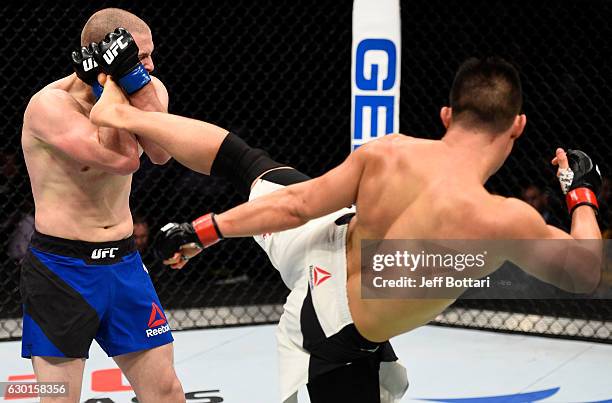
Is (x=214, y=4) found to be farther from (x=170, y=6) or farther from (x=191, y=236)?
(x=191, y=236)

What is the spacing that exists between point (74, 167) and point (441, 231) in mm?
1006

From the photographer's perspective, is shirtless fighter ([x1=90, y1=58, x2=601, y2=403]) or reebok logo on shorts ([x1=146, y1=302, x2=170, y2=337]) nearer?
shirtless fighter ([x1=90, y1=58, x2=601, y2=403])

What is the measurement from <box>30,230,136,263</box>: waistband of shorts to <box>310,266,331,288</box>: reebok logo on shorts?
64 cm

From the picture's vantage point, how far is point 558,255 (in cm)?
180

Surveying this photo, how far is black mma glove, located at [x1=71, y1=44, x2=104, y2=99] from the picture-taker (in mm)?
2193

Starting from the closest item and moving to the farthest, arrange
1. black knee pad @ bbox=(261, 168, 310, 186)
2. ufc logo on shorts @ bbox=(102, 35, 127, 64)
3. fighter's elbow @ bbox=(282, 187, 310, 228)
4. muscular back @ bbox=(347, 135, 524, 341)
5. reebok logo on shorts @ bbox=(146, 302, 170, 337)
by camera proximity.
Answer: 1. muscular back @ bbox=(347, 135, 524, 341)
2. fighter's elbow @ bbox=(282, 187, 310, 228)
3. black knee pad @ bbox=(261, 168, 310, 186)
4. ufc logo on shorts @ bbox=(102, 35, 127, 64)
5. reebok logo on shorts @ bbox=(146, 302, 170, 337)

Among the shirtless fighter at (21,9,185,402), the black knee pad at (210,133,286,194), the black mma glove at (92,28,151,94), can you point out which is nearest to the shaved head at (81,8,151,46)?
the shirtless fighter at (21,9,185,402)

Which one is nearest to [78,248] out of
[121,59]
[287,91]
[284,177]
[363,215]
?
[121,59]

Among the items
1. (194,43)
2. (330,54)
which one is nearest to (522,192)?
(330,54)

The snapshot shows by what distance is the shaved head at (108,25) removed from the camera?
2.26m

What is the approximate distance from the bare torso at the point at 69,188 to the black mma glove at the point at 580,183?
1.06 meters

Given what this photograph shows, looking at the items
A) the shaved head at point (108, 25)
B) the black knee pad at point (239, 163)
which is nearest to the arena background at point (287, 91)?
the shaved head at point (108, 25)

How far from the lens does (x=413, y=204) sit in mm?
1800

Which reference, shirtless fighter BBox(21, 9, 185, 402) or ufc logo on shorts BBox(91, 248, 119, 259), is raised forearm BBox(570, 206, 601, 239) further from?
ufc logo on shorts BBox(91, 248, 119, 259)
